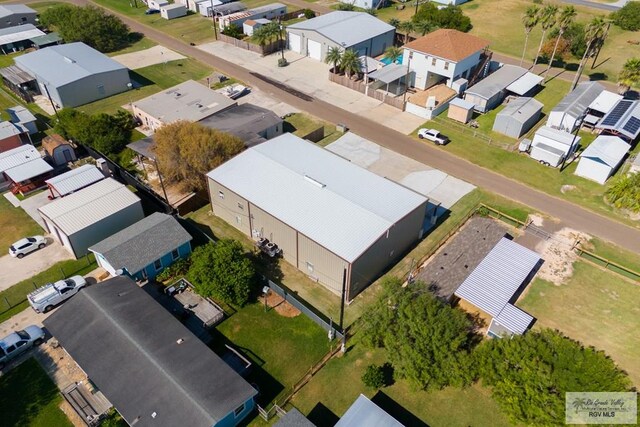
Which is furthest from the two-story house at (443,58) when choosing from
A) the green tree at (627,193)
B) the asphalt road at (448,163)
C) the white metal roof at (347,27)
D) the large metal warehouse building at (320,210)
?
the large metal warehouse building at (320,210)

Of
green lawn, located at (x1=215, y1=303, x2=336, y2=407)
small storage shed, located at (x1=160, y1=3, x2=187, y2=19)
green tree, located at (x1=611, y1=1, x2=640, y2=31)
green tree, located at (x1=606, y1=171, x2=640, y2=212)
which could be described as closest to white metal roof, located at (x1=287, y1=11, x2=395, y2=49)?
small storage shed, located at (x1=160, y1=3, x2=187, y2=19)

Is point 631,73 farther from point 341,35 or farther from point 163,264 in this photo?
point 163,264

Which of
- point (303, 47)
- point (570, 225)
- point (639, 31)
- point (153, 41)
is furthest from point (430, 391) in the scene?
point (639, 31)

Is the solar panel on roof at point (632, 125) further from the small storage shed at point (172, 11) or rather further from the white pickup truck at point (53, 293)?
the small storage shed at point (172, 11)

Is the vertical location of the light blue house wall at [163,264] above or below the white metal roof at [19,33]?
below

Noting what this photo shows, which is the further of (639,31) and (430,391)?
(639,31)

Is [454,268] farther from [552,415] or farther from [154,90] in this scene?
[154,90]
